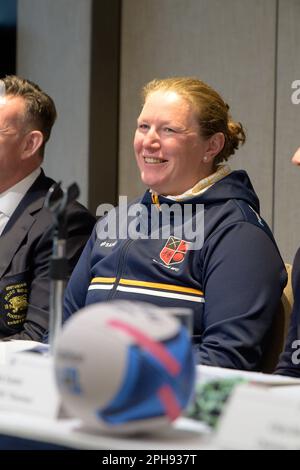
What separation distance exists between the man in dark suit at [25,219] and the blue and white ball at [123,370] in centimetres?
151

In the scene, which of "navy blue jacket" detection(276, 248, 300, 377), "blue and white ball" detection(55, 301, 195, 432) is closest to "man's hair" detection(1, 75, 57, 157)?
"navy blue jacket" detection(276, 248, 300, 377)

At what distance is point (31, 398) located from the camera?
1282 mm

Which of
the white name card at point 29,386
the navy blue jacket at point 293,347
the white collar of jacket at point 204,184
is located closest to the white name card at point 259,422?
the white name card at point 29,386

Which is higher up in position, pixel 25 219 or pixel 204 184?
pixel 204 184

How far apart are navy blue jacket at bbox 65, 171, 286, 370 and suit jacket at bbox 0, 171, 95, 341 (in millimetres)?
231

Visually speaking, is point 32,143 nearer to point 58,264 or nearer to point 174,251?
point 174,251

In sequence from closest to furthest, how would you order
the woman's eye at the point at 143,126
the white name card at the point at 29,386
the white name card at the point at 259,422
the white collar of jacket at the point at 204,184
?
1. the white name card at the point at 259,422
2. the white name card at the point at 29,386
3. the white collar of jacket at the point at 204,184
4. the woman's eye at the point at 143,126

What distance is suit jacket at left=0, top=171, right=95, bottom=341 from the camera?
2.70m

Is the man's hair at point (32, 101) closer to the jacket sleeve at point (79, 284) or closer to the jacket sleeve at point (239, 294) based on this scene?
the jacket sleeve at point (79, 284)

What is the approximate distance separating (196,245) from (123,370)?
4.07 ft

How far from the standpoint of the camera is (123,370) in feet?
3.64

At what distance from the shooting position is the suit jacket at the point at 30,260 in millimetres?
2699

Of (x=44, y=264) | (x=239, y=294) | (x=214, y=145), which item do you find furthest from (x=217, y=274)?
(x=44, y=264)
